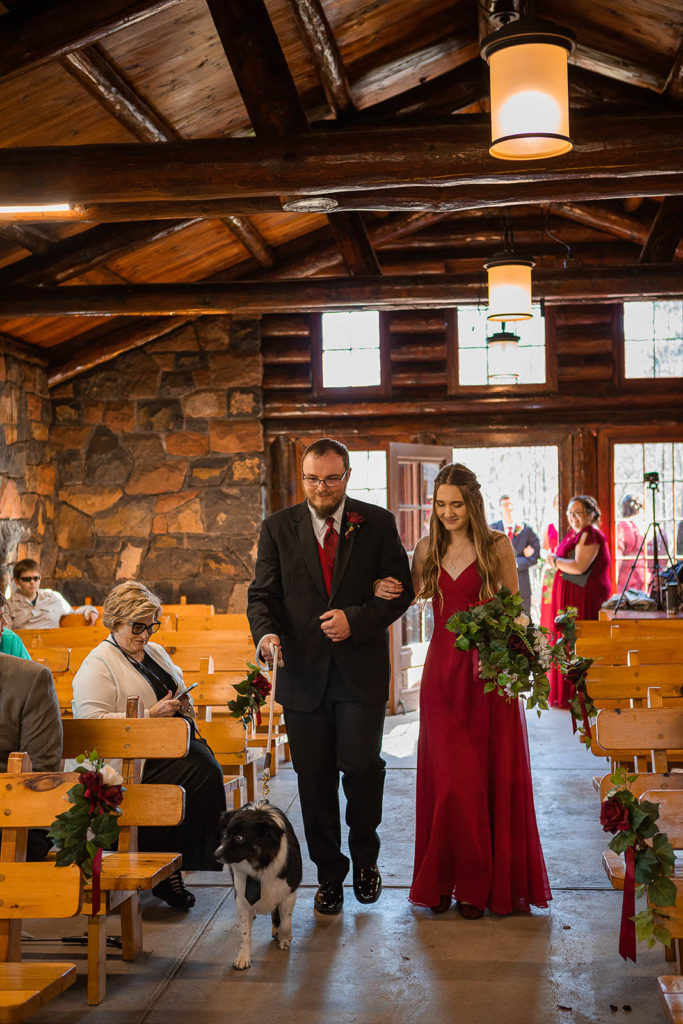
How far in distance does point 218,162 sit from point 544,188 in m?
2.31

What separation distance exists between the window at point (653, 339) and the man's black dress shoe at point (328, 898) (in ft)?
24.1

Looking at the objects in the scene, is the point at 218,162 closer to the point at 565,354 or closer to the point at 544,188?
the point at 544,188

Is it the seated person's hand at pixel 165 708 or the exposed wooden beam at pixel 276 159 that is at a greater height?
the exposed wooden beam at pixel 276 159

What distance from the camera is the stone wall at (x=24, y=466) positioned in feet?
30.6

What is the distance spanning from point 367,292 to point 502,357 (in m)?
1.59

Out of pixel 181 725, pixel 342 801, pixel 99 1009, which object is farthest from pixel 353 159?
pixel 99 1009

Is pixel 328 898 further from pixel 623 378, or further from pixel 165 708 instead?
pixel 623 378

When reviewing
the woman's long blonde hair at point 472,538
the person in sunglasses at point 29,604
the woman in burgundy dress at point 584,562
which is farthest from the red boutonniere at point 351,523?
the woman in burgundy dress at point 584,562

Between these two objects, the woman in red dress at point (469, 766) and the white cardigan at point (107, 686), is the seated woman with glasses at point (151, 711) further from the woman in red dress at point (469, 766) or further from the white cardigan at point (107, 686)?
the woman in red dress at point (469, 766)

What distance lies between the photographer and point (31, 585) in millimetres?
8430

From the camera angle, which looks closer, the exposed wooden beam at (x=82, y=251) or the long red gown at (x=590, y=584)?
the exposed wooden beam at (x=82, y=251)

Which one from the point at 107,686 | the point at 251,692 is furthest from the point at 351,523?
the point at 107,686

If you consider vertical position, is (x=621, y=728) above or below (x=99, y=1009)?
above

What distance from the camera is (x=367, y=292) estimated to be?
884 cm
